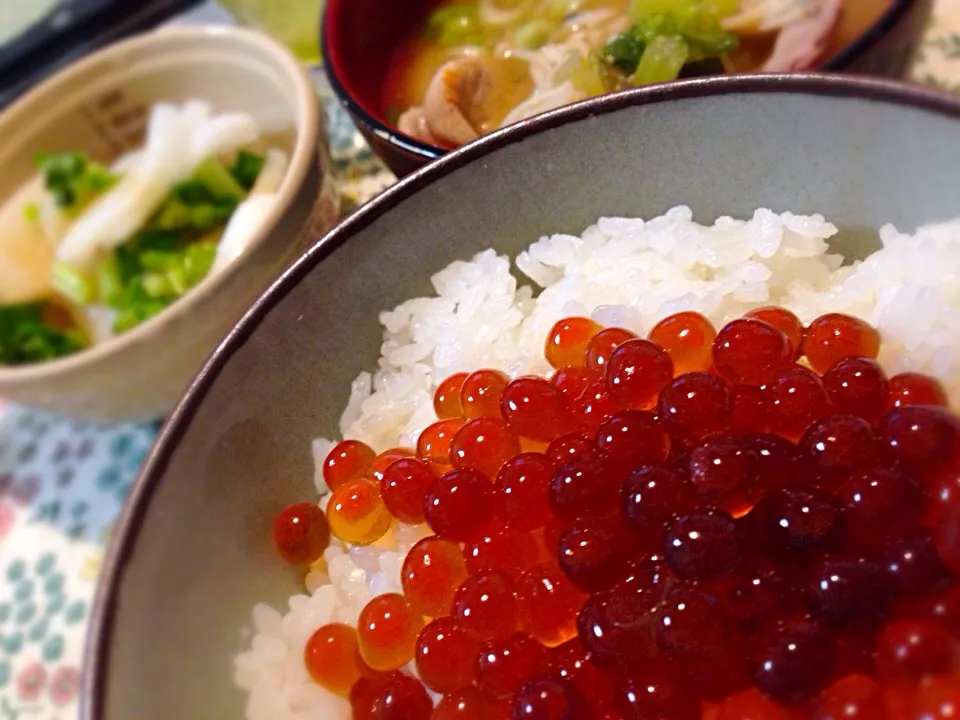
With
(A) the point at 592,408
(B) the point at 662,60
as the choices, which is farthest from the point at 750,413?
(B) the point at 662,60

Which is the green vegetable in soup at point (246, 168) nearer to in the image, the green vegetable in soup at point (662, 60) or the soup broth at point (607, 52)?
the soup broth at point (607, 52)

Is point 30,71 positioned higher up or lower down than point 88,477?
higher up

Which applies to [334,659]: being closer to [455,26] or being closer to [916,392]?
[916,392]

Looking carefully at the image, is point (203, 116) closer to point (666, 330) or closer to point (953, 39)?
point (666, 330)

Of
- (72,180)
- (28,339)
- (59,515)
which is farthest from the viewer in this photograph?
(72,180)

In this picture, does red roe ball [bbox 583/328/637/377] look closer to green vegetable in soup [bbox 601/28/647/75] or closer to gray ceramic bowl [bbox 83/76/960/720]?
gray ceramic bowl [bbox 83/76/960/720]

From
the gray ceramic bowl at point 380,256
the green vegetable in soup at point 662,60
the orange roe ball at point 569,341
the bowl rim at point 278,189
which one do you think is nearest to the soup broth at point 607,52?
the green vegetable in soup at point 662,60

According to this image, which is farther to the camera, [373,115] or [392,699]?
[373,115]

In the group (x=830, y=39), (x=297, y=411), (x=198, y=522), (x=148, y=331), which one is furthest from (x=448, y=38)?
(x=198, y=522)
